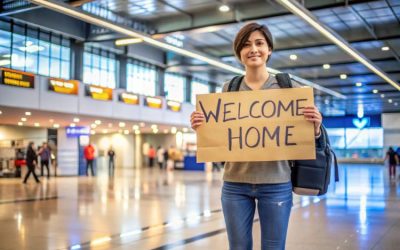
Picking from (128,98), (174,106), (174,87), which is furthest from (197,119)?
(174,87)

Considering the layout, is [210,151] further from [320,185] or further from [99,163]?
[99,163]

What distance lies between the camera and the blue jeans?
8.45 feet

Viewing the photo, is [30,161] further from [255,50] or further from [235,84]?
[255,50]

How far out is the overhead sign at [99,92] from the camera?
23431mm

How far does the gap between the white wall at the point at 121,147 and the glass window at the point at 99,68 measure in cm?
1628

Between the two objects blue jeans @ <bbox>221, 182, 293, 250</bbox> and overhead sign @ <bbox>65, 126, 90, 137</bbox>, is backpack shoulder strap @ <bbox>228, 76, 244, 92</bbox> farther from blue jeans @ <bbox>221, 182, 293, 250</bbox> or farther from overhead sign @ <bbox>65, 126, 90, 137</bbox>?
overhead sign @ <bbox>65, 126, 90, 137</bbox>

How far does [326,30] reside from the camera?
13742 mm

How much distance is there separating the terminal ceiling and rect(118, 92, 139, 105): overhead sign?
150 inches

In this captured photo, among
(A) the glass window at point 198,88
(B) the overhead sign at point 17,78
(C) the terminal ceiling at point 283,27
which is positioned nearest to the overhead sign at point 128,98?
(C) the terminal ceiling at point 283,27

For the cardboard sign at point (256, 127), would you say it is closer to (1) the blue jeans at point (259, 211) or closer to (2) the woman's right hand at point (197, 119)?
(2) the woman's right hand at point (197, 119)

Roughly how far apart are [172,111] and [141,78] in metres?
2.86

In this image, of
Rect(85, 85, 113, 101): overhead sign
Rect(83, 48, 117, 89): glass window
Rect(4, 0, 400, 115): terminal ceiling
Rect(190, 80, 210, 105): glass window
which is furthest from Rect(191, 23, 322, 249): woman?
Rect(190, 80, 210, 105): glass window

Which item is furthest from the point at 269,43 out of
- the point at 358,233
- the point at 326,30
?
the point at 326,30

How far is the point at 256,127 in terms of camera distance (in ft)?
8.82
